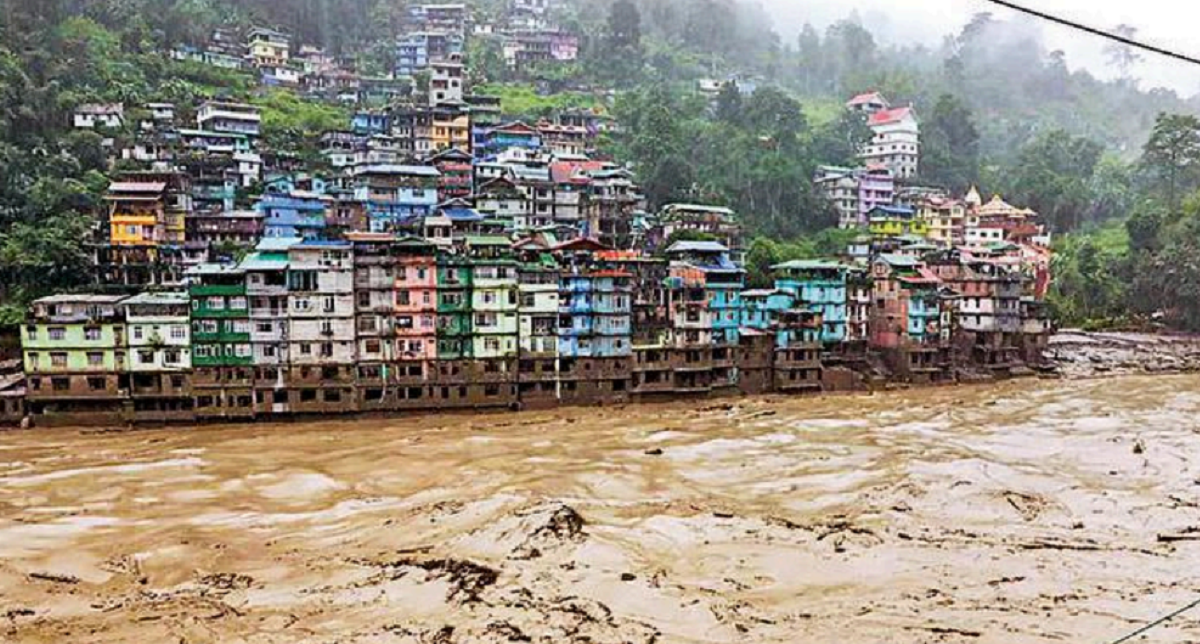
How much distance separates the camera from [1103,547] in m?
14.5

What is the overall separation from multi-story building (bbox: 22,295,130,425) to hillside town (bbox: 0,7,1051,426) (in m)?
0.06

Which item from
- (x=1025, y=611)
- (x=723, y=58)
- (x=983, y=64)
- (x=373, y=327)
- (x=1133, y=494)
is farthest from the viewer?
(x=983, y=64)

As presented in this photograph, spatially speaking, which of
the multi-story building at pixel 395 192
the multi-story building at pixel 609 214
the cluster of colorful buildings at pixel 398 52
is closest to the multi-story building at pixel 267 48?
the cluster of colorful buildings at pixel 398 52

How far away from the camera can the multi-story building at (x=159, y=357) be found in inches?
1057

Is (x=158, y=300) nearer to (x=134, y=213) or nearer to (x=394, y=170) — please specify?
(x=134, y=213)

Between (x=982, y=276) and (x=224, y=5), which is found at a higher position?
(x=224, y=5)

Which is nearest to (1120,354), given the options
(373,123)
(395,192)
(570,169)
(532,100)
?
(570,169)

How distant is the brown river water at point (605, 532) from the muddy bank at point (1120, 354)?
12771mm

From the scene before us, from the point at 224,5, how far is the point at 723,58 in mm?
44649

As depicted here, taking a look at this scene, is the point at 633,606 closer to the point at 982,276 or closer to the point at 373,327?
the point at 373,327

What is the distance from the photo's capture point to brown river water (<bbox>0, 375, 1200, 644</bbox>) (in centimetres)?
1166

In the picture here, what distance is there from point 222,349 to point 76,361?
153 inches

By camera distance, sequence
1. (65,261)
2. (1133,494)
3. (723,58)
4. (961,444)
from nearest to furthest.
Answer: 1. (1133,494)
2. (961,444)
3. (65,261)
4. (723,58)

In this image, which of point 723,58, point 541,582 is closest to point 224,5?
point 723,58
